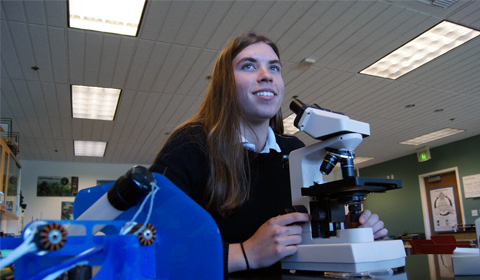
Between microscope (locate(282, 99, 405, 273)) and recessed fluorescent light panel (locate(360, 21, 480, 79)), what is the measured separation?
345cm

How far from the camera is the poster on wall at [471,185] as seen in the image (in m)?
7.89

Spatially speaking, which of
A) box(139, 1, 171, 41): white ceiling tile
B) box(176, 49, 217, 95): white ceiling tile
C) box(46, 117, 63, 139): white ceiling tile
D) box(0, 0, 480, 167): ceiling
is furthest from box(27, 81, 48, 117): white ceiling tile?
box(139, 1, 171, 41): white ceiling tile

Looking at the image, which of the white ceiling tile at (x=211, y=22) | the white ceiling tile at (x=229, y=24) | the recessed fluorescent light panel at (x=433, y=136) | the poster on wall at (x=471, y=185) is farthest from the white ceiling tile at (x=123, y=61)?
the poster on wall at (x=471, y=185)

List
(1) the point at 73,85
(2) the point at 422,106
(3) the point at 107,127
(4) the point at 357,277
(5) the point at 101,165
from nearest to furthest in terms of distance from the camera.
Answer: (4) the point at 357,277 < (1) the point at 73,85 < (2) the point at 422,106 < (3) the point at 107,127 < (5) the point at 101,165

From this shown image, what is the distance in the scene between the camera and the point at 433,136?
7.96 meters

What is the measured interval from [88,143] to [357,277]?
751cm

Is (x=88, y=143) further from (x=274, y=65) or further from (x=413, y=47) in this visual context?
(x=274, y=65)

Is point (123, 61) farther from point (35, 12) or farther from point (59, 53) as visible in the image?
point (35, 12)

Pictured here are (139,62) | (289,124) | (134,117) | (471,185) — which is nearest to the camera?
(139,62)

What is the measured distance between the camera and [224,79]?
49.3 inches

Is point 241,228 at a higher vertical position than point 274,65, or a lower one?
lower

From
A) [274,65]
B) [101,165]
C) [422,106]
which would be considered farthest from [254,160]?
[101,165]

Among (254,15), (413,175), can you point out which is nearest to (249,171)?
(254,15)

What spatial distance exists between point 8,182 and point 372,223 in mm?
4762
